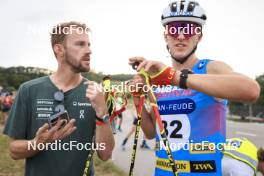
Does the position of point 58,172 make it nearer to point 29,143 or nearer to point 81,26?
point 29,143

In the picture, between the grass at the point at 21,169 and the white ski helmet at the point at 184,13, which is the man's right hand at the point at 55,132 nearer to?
the white ski helmet at the point at 184,13

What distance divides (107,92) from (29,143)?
0.79 m

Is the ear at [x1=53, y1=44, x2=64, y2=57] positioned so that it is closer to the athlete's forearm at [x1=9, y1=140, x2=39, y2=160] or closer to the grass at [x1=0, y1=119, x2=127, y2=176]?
the athlete's forearm at [x1=9, y1=140, x2=39, y2=160]

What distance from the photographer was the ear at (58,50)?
3678 mm

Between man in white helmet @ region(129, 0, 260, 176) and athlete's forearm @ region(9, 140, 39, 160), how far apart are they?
3.39 ft

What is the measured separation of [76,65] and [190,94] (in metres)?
1.12

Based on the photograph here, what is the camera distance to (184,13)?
11.0 feet

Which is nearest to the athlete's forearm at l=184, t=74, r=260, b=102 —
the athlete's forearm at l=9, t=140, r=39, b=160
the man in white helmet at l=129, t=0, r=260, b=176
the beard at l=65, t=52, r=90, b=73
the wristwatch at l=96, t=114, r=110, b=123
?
the man in white helmet at l=129, t=0, r=260, b=176

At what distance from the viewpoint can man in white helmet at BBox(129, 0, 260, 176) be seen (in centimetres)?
255

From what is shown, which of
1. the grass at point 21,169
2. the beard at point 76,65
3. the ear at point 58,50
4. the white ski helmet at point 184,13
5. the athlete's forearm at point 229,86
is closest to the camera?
the athlete's forearm at point 229,86

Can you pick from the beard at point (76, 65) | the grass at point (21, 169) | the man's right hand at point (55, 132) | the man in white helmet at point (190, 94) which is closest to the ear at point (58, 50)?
the beard at point (76, 65)

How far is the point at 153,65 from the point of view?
2680mm

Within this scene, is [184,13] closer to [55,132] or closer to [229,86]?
[229,86]

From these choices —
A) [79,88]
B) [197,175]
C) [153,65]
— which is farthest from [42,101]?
[197,175]
